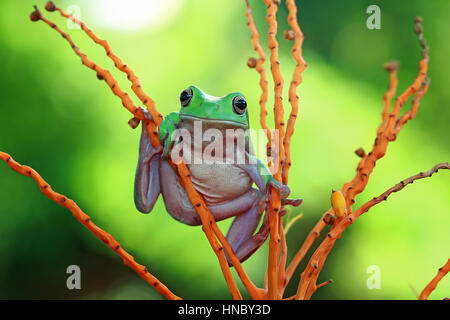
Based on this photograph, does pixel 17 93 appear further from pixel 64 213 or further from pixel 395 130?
pixel 395 130

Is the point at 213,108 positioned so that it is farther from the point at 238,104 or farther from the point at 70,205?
the point at 70,205

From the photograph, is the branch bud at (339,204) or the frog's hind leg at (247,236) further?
the frog's hind leg at (247,236)

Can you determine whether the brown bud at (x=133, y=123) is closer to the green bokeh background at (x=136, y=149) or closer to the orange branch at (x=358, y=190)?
the orange branch at (x=358, y=190)

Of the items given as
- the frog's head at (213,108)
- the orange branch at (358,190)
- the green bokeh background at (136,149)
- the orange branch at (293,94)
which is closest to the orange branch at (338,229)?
the orange branch at (358,190)

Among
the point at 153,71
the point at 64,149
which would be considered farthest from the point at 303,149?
the point at 64,149

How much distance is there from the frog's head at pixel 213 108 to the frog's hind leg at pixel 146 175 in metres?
0.09

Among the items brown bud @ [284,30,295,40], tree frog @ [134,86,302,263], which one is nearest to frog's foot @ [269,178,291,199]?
tree frog @ [134,86,302,263]

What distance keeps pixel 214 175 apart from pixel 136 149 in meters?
1.06

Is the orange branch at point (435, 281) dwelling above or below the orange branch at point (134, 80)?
below

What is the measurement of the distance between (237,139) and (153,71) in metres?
1.15

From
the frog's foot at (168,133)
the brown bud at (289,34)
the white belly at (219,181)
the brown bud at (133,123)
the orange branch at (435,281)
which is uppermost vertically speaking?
the brown bud at (289,34)

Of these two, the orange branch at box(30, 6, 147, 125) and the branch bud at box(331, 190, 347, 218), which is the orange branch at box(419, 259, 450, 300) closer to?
the branch bud at box(331, 190, 347, 218)

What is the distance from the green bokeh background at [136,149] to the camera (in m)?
1.78

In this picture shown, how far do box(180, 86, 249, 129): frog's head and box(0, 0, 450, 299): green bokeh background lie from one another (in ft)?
3.30
